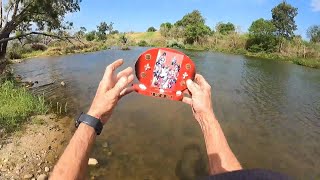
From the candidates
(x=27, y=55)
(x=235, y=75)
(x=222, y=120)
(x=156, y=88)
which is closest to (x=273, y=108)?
(x=222, y=120)

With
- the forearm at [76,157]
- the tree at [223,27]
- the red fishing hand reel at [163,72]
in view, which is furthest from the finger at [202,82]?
the tree at [223,27]

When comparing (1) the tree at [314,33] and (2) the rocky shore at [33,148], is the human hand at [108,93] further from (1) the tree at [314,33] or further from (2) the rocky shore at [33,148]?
(1) the tree at [314,33]

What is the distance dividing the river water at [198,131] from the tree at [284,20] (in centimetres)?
2789

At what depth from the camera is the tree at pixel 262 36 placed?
44.4 metres

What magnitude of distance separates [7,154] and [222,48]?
42.5 meters

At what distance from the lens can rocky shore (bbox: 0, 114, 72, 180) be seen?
747cm

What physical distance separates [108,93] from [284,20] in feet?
159

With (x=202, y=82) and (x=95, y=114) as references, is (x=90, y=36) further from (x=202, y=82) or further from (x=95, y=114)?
(x=95, y=114)

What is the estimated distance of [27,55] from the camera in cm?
3375

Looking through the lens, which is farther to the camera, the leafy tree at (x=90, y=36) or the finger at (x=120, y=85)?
the leafy tree at (x=90, y=36)

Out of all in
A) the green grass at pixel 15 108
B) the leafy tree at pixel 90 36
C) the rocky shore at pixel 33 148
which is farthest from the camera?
the leafy tree at pixel 90 36

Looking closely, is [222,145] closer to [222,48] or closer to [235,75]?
[235,75]

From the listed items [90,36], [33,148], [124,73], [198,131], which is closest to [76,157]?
[124,73]

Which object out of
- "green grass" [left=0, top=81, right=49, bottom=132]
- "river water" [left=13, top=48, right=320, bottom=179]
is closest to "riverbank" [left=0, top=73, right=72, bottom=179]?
"green grass" [left=0, top=81, right=49, bottom=132]
